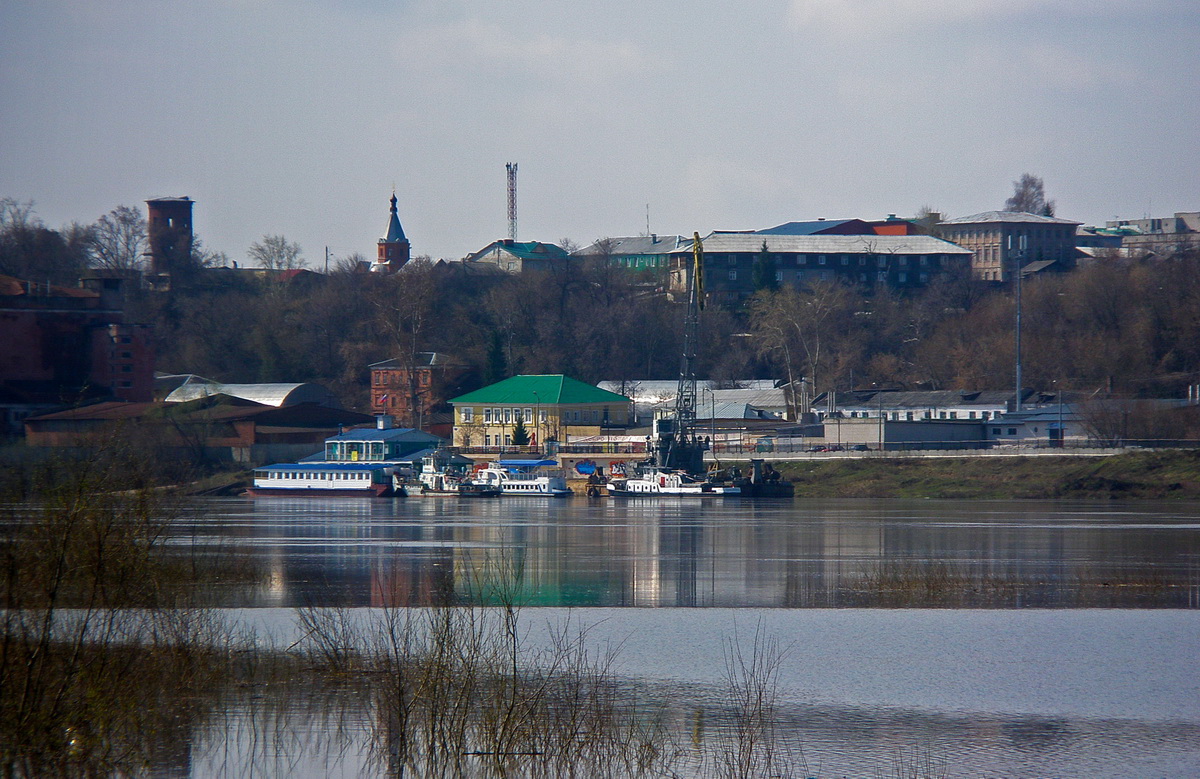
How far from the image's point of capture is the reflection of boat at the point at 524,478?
70.6 metres

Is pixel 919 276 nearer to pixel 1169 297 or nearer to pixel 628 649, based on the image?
pixel 1169 297

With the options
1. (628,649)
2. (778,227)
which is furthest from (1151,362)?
(628,649)

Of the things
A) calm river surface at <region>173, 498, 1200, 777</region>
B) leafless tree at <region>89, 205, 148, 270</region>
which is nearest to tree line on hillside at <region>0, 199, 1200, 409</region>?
leafless tree at <region>89, 205, 148, 270</region>

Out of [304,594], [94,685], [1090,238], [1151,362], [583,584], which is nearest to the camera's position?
[94,685]

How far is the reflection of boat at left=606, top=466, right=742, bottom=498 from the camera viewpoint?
65.3 m

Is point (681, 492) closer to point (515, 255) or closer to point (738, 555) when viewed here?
point (738, 555)

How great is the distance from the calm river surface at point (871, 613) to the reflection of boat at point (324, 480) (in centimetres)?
2778

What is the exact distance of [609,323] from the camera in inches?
3986

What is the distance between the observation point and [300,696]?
13.5 metres

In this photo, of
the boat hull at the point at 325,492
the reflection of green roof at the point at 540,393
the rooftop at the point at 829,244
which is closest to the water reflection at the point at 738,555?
the boat hull at the point at 325,492

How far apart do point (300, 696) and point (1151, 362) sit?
75933mm

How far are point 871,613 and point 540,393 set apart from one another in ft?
213

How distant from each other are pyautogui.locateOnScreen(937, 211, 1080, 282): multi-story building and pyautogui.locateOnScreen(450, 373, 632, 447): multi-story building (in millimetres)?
54619

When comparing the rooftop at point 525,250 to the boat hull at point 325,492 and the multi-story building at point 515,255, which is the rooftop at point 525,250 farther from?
the boat hull at point 325,492
